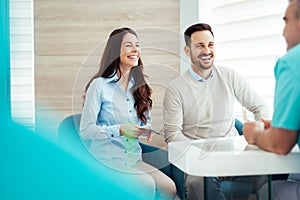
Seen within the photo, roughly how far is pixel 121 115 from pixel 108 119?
5 cm

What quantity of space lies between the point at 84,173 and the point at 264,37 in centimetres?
121

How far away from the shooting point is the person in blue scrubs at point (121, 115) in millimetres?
1684

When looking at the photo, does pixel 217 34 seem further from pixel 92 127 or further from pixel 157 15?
pixel 92 127

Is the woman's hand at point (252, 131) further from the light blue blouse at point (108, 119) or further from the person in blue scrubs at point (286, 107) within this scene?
the light blue blouse at point (108, 119)

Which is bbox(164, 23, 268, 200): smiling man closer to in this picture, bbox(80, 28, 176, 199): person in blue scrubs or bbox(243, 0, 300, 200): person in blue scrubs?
bbox(80, 28, 176, 199): person in blue scrubs

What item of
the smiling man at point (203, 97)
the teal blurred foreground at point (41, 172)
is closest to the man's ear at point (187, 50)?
the smiling man at point (203, 97)

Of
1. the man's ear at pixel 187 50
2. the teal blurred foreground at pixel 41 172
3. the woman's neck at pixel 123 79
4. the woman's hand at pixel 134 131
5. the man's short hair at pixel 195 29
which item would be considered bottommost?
the teal blurred foreground at pixel 41 172

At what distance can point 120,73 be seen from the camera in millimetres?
1727

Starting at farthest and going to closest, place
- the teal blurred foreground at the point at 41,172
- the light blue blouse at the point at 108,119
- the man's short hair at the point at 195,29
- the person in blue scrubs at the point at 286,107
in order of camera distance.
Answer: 1. the man's short hair at the point at 195,29
2. the light blue blouse at the point at 108,119
3. the teal blurred foreground at the point at 41,172
4. the person in blue scrubs at the point at 286,107

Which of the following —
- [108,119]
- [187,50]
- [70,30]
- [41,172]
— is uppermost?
[70,30]

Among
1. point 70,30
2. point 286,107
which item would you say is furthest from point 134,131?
point 70,30

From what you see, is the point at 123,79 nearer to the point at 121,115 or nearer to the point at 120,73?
the point at 120,73

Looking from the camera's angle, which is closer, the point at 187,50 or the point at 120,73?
the point at 120,73

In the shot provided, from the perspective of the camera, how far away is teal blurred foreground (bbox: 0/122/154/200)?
4.60 ft
